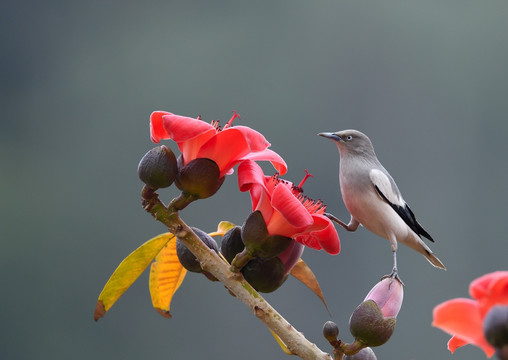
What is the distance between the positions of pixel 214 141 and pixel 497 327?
211 mm

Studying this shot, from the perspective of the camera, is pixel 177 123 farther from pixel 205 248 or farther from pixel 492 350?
pixel 492 350

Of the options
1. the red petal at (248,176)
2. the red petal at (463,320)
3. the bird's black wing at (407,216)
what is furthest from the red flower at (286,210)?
the bird's black wing at (407,216)

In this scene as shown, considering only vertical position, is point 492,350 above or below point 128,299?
above

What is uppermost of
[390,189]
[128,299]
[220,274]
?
[220,274]

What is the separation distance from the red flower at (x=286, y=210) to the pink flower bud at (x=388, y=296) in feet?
0.11

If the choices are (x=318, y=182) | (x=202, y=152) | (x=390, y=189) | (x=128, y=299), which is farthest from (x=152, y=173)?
(x=128, y=299)

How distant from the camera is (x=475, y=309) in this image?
208mm

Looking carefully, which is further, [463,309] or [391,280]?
[391,280]

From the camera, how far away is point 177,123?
359 mm

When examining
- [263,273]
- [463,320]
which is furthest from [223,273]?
[463,320]

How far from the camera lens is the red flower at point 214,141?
0.36m

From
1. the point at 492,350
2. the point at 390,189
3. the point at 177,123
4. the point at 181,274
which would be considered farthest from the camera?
the point at 390,189

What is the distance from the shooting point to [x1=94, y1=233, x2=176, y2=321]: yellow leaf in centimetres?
41

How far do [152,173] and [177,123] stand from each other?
0.11ft
